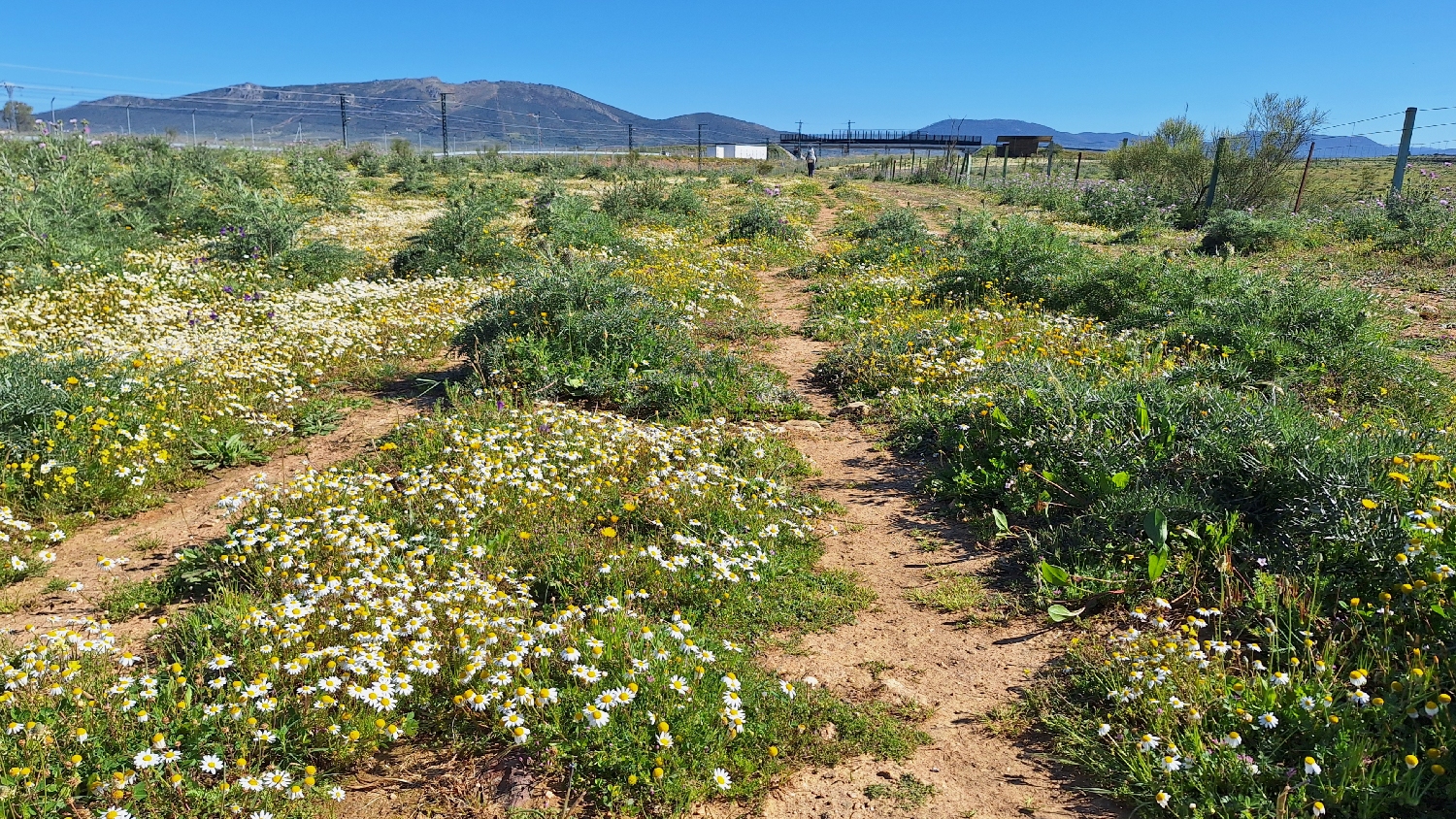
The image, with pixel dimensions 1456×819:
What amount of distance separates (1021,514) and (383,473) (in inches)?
159

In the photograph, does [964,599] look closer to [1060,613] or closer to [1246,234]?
[1060,613]

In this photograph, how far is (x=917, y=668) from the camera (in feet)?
12.1

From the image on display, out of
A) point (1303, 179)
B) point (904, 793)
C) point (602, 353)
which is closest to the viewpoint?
point (904, 793)

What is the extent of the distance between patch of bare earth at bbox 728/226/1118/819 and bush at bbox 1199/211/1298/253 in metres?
11.9

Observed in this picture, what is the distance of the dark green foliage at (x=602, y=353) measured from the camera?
6977 mm

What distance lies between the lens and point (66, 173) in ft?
44.3

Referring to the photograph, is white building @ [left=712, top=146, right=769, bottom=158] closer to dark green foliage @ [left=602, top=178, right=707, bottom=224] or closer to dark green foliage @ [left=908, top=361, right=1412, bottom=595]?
dark green foliage @ [left=602, top=178, right=707, bottom=224]

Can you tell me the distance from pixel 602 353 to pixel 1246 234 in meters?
12.6

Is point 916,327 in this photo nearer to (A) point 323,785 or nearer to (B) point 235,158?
(A) point 323,785

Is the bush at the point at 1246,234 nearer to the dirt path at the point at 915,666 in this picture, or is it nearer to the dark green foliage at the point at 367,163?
the dirt path at the point at 915,666

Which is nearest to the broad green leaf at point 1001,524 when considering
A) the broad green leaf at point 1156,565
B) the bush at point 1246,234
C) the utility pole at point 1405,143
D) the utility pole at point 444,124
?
the broad green leaf at point 1156,565

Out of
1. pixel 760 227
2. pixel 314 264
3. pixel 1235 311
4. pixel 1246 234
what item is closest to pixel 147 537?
pixel 314 264

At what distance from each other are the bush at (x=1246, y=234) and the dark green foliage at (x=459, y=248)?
12140 millimetres

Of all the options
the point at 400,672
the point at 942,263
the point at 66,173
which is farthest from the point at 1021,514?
the point at 66,173
